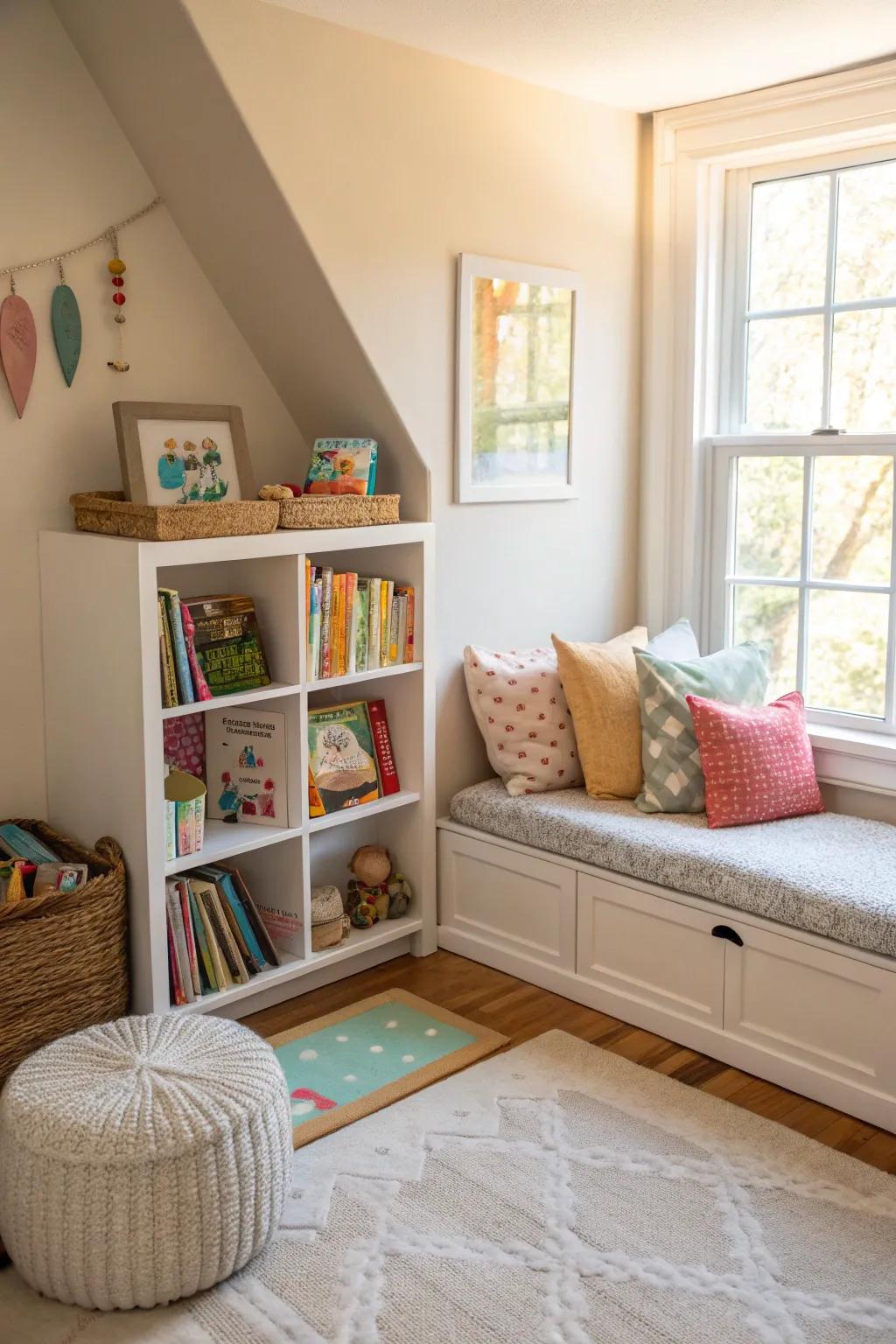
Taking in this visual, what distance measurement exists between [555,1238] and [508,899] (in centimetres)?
112

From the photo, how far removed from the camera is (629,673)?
3152 millimetres

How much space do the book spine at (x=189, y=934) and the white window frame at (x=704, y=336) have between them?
5.40 feet

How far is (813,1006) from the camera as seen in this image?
8.22ft

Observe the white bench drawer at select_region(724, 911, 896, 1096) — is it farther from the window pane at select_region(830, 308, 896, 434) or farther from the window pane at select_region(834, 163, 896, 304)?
the window pane at select_region(834, 163, 896, 304)

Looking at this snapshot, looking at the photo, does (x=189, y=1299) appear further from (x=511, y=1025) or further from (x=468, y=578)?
(x=468, y=578)

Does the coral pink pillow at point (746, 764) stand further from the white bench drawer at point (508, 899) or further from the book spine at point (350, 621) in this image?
the book spine at point (350, 621)

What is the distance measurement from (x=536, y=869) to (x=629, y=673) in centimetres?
56

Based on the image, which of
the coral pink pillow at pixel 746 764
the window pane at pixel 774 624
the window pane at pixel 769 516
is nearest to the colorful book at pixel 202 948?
the coral pink pillow at pixel 746 764

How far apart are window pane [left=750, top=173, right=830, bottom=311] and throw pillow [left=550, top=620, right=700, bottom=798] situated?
115 cm

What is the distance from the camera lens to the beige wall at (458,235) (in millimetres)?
2652

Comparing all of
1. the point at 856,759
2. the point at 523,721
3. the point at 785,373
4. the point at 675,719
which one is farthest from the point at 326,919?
the point at 785,373

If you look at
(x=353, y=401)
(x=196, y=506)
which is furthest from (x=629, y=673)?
(x=196, y=506)

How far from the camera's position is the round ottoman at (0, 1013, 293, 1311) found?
1853 mm

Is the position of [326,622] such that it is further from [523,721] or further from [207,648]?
[523,721]
